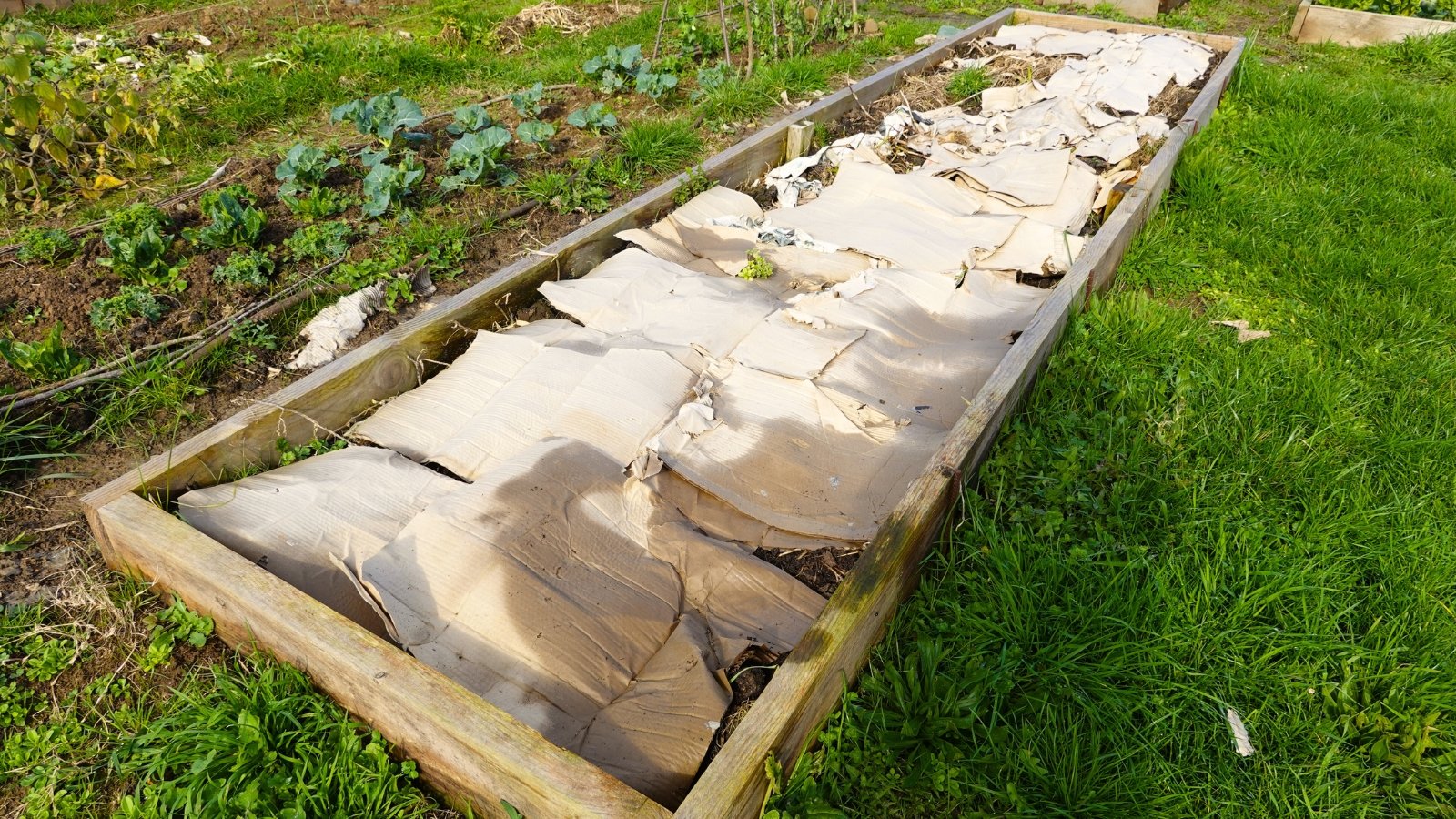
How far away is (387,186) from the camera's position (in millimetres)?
3912

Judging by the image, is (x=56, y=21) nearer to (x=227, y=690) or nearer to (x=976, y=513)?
(x=227, y=690)

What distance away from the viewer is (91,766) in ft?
5.90

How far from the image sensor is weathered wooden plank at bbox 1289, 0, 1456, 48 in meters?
7.39

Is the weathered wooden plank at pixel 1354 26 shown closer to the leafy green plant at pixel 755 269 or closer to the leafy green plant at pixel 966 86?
the leafy green plant at pixel 966 86

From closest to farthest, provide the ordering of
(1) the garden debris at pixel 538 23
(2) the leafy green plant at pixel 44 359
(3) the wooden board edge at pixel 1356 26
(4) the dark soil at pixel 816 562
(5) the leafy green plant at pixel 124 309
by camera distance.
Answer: (4) the dark soil at pixel 816 562
(2) the leafy green plant at pixel 44 359
(5) the leafy green plant at pixel 124 309
(1) the garden debris at pixel 538 23
(3) the wooden board edge at pixel 1356 26

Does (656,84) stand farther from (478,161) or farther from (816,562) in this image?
(816,562)

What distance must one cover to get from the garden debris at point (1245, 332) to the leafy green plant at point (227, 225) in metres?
4.23

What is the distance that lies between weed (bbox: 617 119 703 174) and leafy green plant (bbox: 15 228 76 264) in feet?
8.62

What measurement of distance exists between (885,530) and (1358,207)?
155 inches

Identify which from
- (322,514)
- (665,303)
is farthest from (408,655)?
(665,303)

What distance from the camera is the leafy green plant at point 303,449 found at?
251 centimetres

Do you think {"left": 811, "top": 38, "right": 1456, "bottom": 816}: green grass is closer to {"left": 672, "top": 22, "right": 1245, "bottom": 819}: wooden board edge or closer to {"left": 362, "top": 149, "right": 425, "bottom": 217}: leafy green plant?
{"left": 672, "top": 22, "right": 1245, "bottom": 819}: wooden board edge

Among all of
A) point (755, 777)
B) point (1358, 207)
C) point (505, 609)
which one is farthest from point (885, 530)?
point (1358, 207)

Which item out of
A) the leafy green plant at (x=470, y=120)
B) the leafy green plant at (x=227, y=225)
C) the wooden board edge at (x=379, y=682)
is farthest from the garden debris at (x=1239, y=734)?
the leafy green plant at (x=470, y=120)
